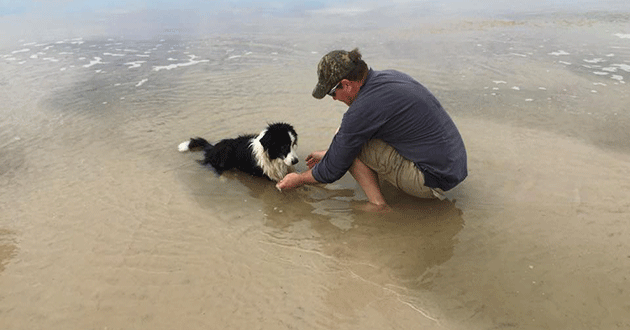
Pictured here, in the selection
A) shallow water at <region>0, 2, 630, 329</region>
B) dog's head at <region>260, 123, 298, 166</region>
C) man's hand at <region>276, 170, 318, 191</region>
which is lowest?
shallow water at <region>0, 2, 630, 329</region>

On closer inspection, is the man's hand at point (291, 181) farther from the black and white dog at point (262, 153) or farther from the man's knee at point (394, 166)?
the man's knee at point (394, 166)

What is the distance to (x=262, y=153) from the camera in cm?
448

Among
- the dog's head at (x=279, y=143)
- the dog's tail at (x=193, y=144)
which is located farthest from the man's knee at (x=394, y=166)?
the dog's tail at (x=193, y=144)

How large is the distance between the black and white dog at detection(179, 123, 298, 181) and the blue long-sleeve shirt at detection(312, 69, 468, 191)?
2.54ft

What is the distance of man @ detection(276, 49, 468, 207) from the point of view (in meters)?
3.44

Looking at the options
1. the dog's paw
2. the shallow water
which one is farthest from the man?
the dog's paw

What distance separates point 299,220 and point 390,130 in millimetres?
1257

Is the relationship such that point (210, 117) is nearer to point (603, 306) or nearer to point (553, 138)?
point (553, 138)

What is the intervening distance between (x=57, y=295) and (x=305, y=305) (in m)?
1.86

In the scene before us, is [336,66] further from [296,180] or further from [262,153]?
[262,153]

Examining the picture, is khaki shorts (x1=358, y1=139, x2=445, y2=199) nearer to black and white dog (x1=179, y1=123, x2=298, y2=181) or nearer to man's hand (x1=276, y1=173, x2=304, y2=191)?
man's hand (x1=276, y1=173, x2=304, y2=191)

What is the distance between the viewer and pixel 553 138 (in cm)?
541

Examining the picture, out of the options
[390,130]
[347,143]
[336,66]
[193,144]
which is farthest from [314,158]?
[193,144]

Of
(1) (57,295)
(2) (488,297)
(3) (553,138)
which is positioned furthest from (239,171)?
(3) (553,138)
